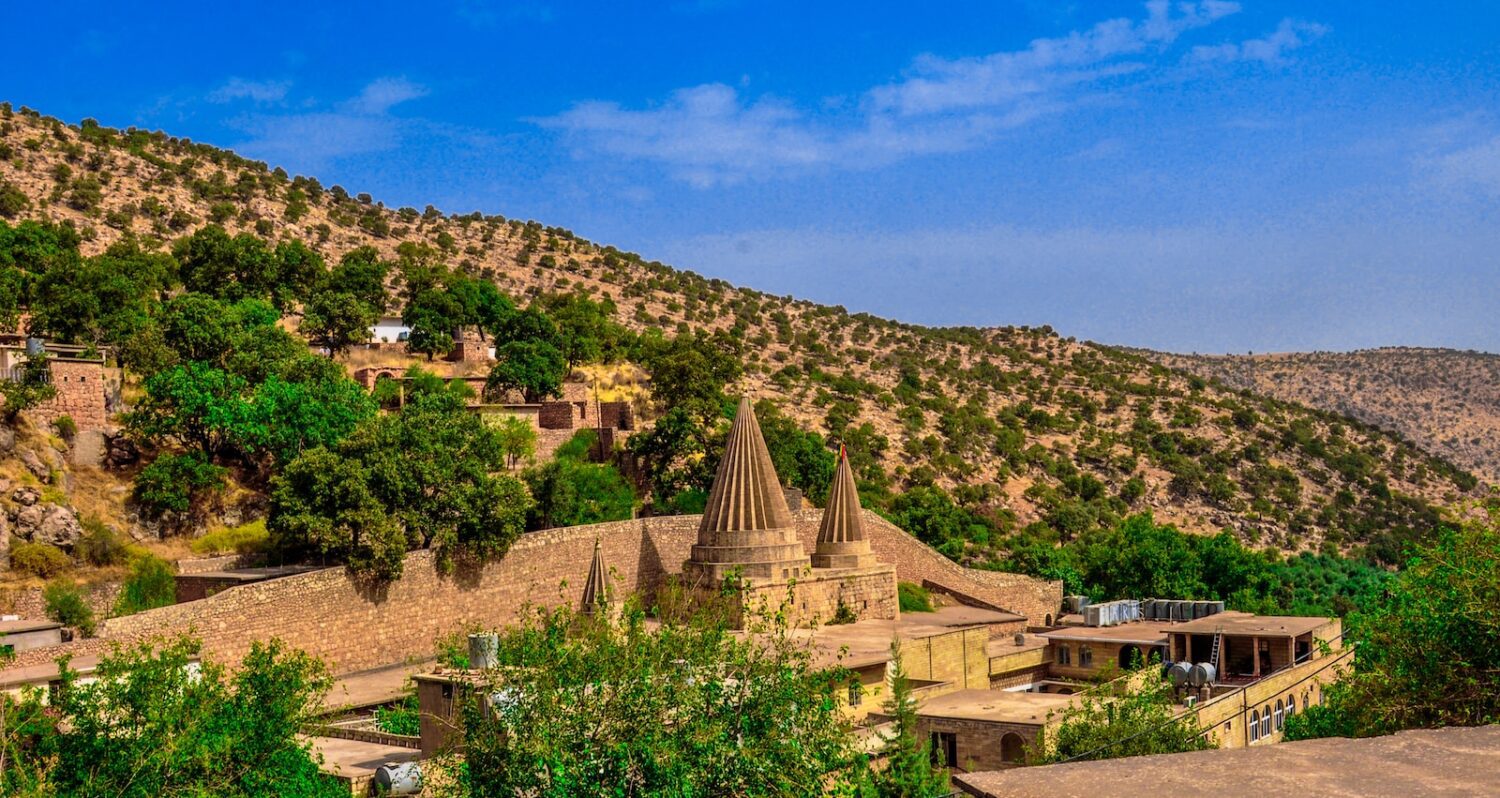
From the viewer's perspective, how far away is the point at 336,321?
43.1 meters

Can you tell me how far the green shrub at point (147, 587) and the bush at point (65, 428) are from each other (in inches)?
165

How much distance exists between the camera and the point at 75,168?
59.5 meters

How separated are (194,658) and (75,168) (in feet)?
143

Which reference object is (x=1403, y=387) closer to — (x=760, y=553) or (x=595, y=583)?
(x=760, y=553)

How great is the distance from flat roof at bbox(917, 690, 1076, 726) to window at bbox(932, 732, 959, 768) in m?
0.29

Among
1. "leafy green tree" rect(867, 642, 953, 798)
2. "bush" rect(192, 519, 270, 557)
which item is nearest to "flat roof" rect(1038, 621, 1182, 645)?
"leafy green tree" rect(867, 642, 953, 798)

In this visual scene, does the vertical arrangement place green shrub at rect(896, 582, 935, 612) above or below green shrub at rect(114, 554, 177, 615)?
below

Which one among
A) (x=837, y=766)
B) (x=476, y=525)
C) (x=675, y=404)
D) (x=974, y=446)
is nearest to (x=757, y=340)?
(x=974, y=446)

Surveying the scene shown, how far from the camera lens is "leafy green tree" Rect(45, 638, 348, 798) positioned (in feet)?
50.2

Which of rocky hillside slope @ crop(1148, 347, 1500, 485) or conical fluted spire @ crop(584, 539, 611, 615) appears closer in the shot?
conical fluted spire @ crop(584, 539, 611, 615)

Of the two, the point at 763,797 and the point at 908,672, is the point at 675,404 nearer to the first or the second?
the point at 908,672

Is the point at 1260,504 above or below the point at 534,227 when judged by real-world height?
below

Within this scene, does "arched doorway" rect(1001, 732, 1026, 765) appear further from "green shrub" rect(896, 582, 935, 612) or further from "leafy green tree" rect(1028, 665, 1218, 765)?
"green shrub" rect(896, 582, 935, 612)

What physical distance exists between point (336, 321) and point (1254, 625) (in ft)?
89.1
